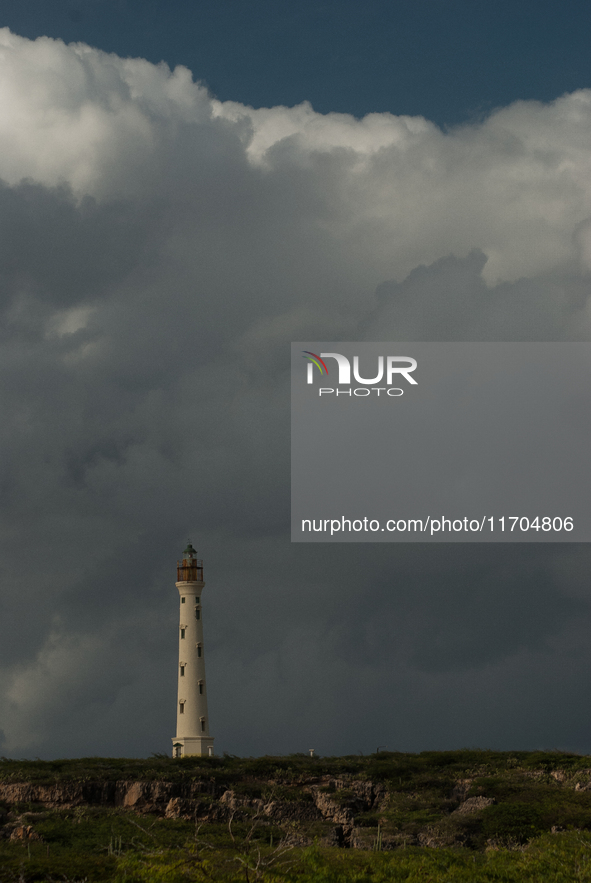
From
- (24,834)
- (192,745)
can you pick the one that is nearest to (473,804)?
(24,834)

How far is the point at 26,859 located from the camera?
26531 mm

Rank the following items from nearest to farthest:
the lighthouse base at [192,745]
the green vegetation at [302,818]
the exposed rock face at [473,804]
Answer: the green vegetation at [302,818], the exposed rock face at [473,804], the lighthouse base at [192,745]

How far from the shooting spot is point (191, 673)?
79.2 metres

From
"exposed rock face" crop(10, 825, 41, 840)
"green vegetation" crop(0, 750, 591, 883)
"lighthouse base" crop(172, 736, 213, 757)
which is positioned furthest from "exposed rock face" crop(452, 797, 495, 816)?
"lighthouse base" crop(172, 736, 213, 757)

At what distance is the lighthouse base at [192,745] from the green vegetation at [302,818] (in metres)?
18.9

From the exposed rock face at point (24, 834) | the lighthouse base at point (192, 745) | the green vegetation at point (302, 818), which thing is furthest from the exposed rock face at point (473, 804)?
the lighthouse base at point (192, 745)

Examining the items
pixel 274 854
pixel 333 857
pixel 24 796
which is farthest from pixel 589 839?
pixel 24 796

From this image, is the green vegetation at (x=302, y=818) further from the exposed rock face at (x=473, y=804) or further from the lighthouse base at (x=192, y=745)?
the lighthouse base at (x=192, y=745)

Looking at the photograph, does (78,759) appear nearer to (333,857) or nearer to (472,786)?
(472,786)

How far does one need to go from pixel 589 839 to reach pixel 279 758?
2592 cm

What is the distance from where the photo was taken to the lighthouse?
77.4 m

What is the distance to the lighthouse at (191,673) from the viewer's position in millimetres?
77375

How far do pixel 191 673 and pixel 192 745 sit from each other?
6.22 metres

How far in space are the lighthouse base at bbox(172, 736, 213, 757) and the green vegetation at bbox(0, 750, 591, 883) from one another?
18.9m
